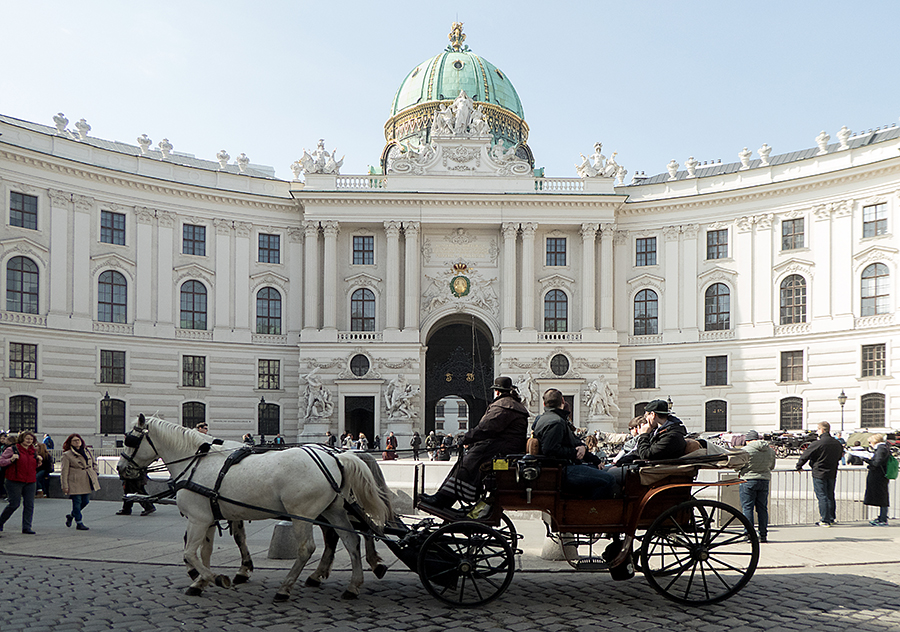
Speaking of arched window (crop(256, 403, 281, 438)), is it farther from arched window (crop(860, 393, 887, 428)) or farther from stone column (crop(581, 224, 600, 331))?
arched window (crop(860, 393, 887, 428))

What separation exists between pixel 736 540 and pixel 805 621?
3.38 feet

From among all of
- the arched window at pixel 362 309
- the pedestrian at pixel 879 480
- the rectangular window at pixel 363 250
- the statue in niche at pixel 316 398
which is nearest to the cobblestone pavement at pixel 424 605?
the pedestrian at pixel 879 480

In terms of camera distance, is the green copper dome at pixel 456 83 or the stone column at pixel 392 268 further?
the green copper dome at pixel 456 83

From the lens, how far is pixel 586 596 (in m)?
8.60

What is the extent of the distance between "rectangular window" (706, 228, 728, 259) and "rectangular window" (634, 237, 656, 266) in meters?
3.11

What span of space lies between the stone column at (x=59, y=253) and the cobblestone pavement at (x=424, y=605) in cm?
3041

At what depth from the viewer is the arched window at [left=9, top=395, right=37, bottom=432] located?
3428cm

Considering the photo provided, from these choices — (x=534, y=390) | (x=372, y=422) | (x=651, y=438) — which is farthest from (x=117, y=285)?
(x=651, y=438)

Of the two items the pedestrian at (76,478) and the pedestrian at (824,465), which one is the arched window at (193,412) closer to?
the pedestrian at (76,478)

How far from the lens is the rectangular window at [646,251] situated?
43.1m

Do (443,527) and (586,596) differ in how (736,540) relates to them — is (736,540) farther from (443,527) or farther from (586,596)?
(443,527)

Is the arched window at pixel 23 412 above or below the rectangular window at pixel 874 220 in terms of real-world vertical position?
below

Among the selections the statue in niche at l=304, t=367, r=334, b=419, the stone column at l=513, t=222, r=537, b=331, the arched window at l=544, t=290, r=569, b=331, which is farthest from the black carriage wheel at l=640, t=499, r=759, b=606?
the arched window at l=544, t=290, r=569, b=331

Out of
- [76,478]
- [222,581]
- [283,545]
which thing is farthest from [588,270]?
[222,581]
